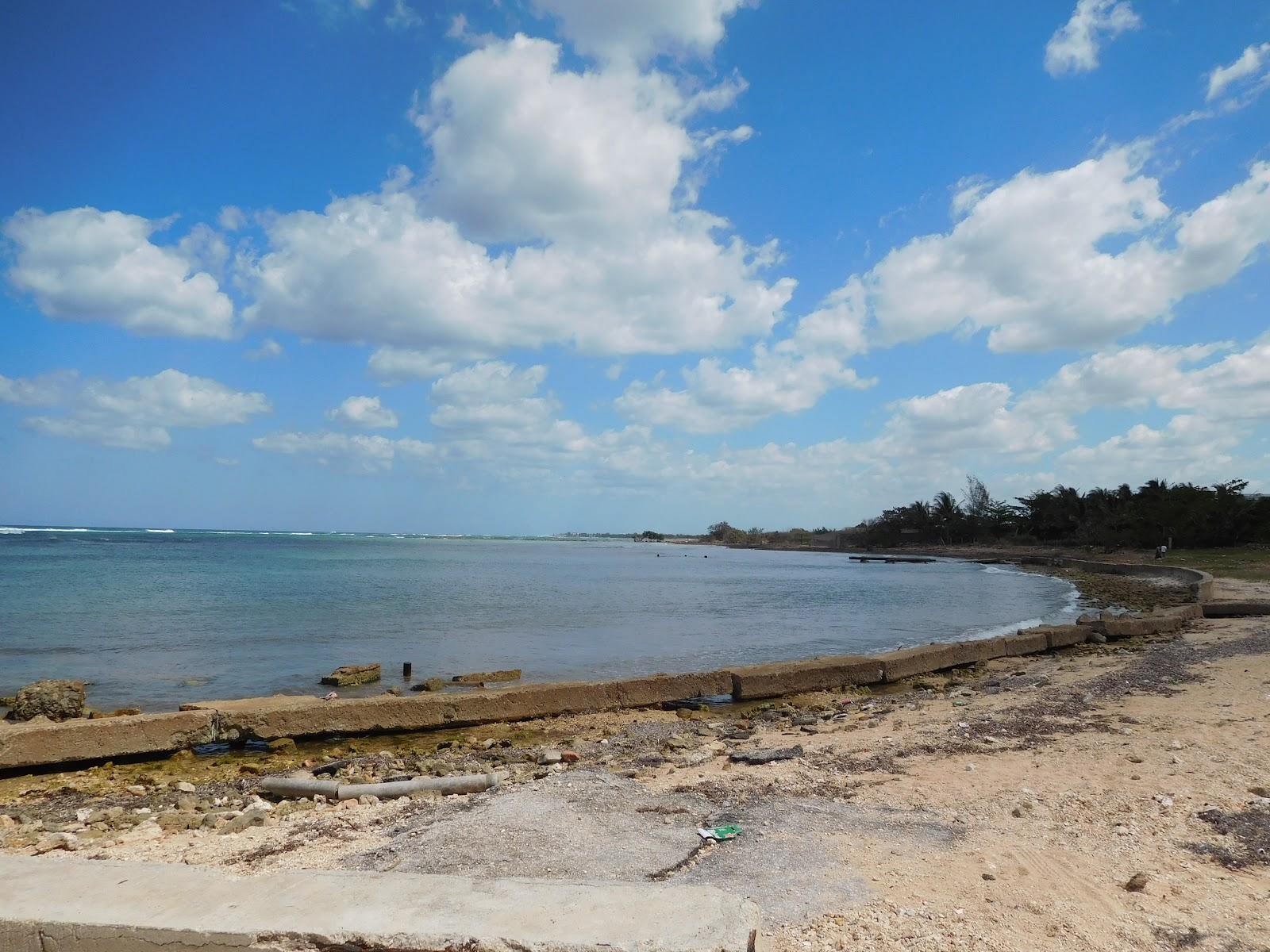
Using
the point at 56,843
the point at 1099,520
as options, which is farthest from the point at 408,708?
the point at 1099,520

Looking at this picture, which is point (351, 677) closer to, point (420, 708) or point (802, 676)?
point (420, 708)

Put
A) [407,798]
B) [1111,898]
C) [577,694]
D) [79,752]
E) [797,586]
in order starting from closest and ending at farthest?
[1111,898] < [407,798] < [79,752] < [577,694] < [797,586]

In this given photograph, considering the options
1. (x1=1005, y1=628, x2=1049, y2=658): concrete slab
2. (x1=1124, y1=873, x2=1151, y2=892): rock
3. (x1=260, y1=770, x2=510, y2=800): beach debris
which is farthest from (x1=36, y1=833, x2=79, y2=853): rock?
(x1=1005, y1=628, x2=1049, y2=658): concrete slab

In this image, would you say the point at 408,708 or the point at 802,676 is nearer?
the point at 408,708

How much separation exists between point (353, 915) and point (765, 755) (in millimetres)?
4693

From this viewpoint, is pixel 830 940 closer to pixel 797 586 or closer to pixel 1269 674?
pixel 1269 674

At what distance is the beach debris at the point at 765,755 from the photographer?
7082 millimetres

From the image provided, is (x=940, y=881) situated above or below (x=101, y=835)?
above

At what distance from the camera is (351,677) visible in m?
12.6

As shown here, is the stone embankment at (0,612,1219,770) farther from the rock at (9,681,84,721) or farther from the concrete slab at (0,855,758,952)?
the concrete slab at (0,855,758,952)

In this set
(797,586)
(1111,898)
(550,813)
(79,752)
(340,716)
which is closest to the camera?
(1111,898)

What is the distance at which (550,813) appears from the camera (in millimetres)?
5316

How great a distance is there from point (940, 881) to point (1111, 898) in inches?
31.7

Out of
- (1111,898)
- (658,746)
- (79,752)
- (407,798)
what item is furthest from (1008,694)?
(79,752)
